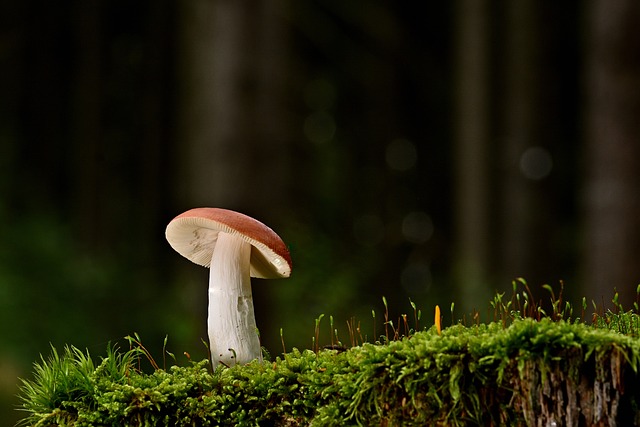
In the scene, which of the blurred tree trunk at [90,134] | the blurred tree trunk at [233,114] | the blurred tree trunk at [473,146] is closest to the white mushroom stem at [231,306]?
the blurred tree trunk at [233,114]

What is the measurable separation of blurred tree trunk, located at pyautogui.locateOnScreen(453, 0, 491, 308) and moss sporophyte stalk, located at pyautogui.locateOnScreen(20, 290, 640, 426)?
9401 mm

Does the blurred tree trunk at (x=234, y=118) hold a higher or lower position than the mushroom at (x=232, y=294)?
higher

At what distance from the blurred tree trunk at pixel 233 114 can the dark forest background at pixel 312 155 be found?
0.07ft

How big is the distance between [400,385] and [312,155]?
21.0 metres

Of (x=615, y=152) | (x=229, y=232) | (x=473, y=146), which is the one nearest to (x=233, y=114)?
(x=615, y=152)

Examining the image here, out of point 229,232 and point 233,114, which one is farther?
point 233,114

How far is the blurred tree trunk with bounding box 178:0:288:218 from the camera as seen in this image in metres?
8.16

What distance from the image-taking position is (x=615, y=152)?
8312mm

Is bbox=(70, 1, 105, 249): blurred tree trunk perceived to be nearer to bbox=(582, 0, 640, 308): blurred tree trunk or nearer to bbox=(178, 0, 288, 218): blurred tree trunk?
bbox=(178, 0, 288, 218): blurred tree trunk

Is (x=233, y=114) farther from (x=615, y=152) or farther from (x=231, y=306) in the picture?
(x=231, y=306)

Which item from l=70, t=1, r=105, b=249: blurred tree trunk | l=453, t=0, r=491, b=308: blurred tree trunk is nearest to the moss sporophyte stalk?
l=453, t=0, r=491, b=308: blurred tree trunk

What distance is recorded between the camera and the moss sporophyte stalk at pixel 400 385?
257 centimetres

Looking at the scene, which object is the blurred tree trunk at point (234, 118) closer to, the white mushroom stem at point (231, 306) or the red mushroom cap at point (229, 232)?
the red mushroom cap at point (229, 232)

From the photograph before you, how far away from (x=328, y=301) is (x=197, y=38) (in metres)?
4.91
